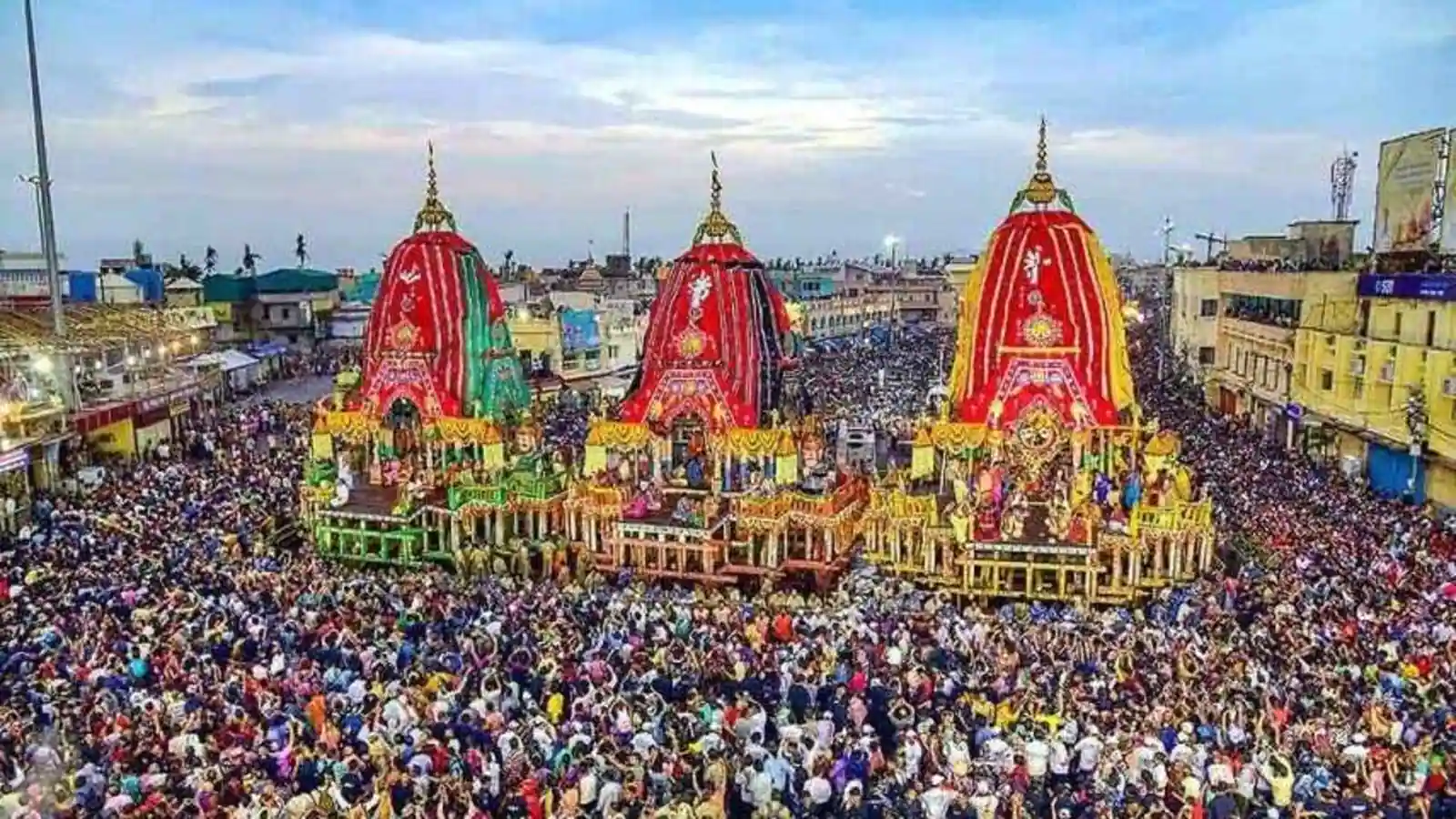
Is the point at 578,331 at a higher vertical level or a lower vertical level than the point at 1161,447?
higher

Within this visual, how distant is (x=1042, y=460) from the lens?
77.6ft

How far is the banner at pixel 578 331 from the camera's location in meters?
52.9

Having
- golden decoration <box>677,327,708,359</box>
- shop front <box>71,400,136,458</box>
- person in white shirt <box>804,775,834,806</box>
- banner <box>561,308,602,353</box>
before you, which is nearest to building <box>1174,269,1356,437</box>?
golden decoration <box>677,327,708,359</box>

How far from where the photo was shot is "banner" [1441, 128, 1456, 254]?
32.7 metres

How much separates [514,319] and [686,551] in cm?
2991

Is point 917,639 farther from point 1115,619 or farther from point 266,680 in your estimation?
point 266,680

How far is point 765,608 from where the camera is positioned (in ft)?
65.4

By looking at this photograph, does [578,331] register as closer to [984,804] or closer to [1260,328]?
[1260,328]

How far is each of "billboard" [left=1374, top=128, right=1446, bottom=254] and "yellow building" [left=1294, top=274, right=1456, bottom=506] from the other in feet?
9.10

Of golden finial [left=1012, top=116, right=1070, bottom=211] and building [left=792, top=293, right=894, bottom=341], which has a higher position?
golden finial [left=1012, top=116, right=1070, bottom=211]

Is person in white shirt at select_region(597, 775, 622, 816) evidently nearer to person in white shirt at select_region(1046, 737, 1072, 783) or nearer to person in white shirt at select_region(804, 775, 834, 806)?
person in white shirt at select_region(804, 775, 834, 806)

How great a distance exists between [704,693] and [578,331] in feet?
129

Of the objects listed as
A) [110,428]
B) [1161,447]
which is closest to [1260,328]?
[1161,447]

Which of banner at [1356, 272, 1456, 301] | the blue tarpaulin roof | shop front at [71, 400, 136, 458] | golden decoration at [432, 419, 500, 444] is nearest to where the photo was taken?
golden decoration at [432, 419, 500, 444]
